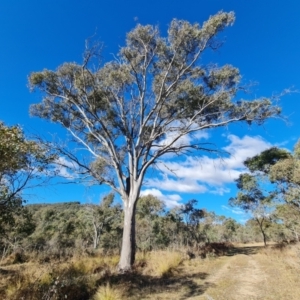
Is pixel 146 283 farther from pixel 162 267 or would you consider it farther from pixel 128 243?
pixel 128 243

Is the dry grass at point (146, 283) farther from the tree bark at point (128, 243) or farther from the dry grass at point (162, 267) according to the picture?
the tree bark at point (128, 243)

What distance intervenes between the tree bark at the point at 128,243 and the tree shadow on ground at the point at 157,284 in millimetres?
746

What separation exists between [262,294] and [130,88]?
9712 mm

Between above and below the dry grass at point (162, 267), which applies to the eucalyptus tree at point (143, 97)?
above

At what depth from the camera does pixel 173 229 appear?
99.8 feet

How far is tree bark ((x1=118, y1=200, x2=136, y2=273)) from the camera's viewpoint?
862cm

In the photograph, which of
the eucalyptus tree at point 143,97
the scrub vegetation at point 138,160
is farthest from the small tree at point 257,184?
the eucalyptus tree at point 143,97

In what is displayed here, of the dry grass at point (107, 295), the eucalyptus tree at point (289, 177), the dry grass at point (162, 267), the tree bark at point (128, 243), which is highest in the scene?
the eucalyptus tree at point (289, 177)

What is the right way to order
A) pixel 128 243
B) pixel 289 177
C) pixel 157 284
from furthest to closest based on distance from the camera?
1. pixel 289 177
2. pixel 128 243
3. pixel 157 284

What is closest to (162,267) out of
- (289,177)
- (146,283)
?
(146,283)

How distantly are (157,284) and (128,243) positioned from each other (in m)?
2.51

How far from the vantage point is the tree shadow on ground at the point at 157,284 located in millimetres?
5773

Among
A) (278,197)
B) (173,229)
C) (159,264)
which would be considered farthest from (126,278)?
(173,229)

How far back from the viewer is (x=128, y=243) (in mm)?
8977
